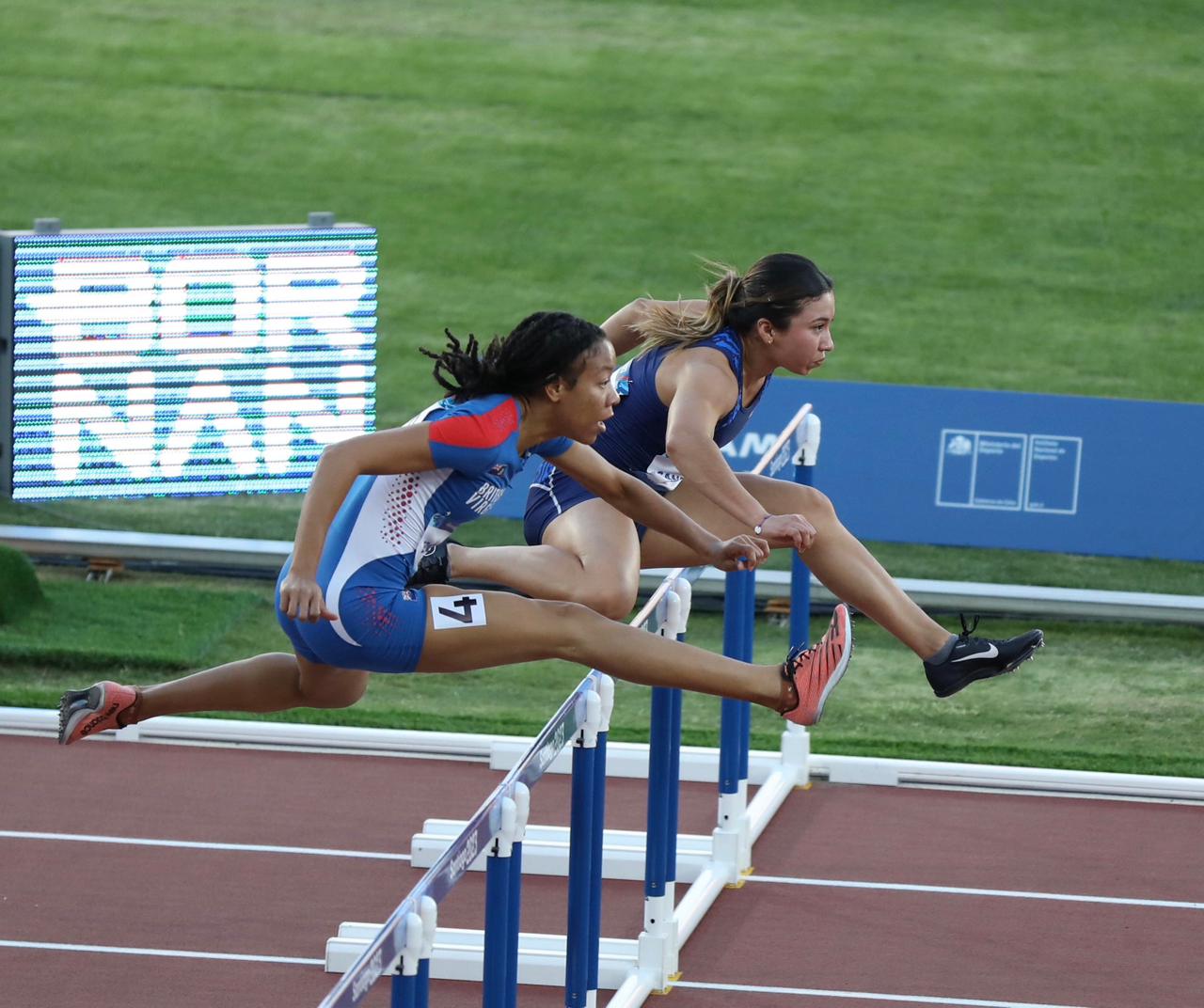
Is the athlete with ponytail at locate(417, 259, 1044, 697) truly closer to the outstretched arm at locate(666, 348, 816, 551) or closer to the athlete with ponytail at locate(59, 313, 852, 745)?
the outstretched arm at locate(666, 348, 816, 551)

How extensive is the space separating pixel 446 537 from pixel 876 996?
1926 mm

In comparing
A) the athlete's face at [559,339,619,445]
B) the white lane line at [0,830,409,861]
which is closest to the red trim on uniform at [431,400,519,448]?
the athlete's face at [559,339,619,445]

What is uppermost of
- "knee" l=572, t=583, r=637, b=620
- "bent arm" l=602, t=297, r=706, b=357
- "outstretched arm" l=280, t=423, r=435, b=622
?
"bent arm" l=602, t=297, r=706, b=357

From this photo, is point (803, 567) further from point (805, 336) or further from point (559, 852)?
point (805, 336)

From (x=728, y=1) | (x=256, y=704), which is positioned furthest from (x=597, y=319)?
(x=256, y=704)

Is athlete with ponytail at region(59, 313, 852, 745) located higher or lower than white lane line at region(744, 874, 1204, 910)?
higher

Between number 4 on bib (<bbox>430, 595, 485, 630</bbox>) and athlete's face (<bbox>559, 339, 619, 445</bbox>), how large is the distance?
43 cm

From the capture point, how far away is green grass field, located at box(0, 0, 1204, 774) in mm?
15234

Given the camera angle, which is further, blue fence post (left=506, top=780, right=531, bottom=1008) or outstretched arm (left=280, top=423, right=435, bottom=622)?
outstretched arm (left=280, top=423, right=435, bottom=622)

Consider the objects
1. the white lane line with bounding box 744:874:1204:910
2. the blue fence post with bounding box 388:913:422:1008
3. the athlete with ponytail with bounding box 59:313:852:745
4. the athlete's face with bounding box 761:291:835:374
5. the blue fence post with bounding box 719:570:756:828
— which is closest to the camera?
the blue fence post with bounding box 388:913:422:1008

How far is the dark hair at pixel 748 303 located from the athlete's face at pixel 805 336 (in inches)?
0.7

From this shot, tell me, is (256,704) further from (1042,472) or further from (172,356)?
(1042,472)

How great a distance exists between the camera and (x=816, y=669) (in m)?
4.57

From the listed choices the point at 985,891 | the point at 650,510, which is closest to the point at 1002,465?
the point at 985,891
